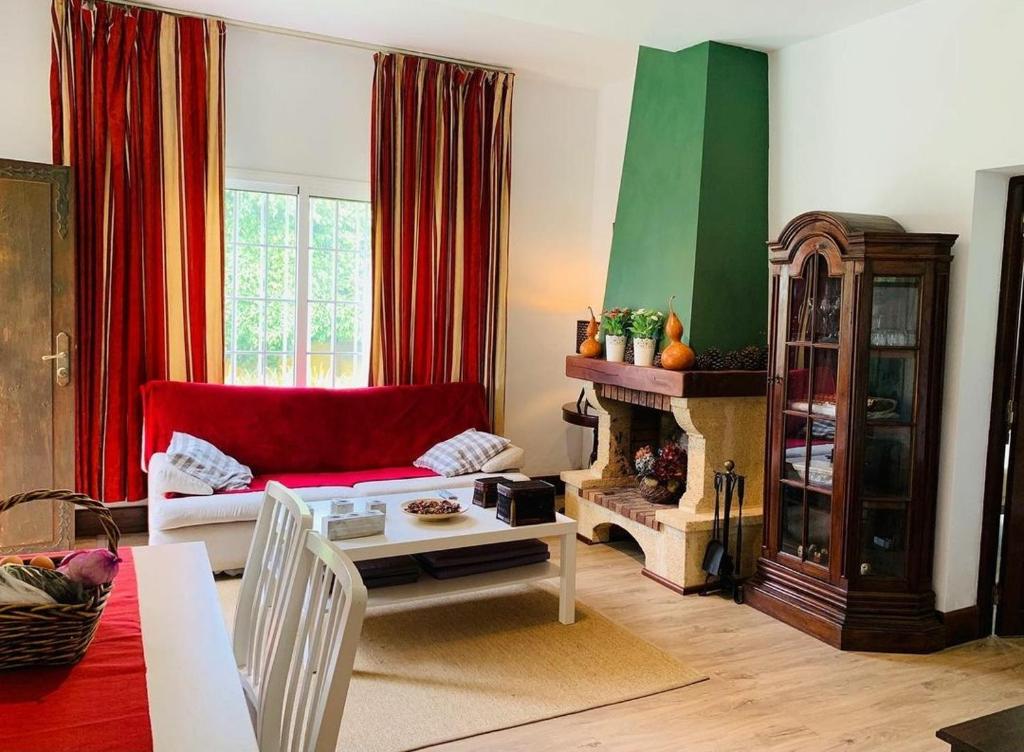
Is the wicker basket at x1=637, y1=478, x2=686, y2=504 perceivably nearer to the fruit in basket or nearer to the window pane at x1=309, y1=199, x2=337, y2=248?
the window pane at x1=309, y1=199, x2=337, y2=248

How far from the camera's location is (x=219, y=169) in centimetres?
451

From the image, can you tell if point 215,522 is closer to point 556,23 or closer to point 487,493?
point 487,493

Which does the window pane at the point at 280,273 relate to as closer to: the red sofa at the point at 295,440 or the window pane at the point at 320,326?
the window pane at the point at 320,326

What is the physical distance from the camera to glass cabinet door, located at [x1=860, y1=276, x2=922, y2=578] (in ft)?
11.0

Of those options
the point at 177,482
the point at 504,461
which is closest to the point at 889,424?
the point at 504,461

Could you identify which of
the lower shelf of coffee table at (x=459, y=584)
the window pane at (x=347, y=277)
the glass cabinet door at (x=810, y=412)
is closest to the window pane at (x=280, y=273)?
the window pane at (x=347, y=277)

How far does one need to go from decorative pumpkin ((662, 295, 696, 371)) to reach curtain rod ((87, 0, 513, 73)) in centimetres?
223

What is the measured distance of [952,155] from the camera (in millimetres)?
3344

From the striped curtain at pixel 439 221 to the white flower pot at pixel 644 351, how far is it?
1.39 m

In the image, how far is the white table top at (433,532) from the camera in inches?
120

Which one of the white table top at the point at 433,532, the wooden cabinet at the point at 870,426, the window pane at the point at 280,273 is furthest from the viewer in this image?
the window pane at the point at 280,273

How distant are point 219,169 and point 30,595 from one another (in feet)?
12.1

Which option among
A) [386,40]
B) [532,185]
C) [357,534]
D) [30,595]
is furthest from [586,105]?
[30,595]

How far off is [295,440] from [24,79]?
2.29 meters
